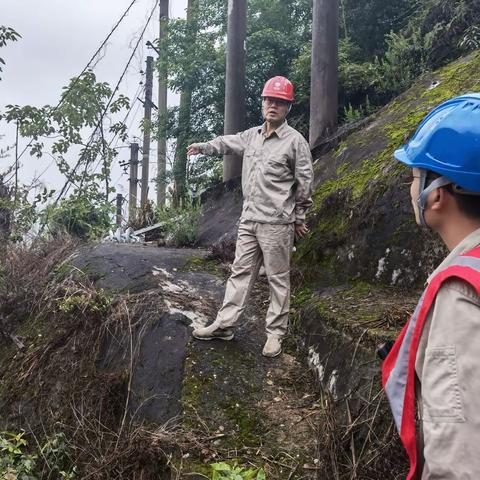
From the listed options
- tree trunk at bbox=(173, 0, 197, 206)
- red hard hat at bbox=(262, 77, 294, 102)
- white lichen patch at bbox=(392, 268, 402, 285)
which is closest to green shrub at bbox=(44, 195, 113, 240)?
tree trunk at bbox=(173, 0, 197, 206)

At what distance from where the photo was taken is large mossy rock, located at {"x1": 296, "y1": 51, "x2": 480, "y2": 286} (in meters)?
4.57

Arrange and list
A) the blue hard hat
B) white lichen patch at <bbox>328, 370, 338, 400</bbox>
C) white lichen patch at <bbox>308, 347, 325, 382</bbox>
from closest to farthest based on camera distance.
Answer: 1. the blue hard hat
2. white lichen patch at <bbox>328, 370, 338, 400</bbox>
3. white lichen patch at <bbox>308, 347, 325, 382</bbox>

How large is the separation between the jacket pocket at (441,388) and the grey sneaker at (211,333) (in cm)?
328

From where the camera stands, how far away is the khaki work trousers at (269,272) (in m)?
4.48

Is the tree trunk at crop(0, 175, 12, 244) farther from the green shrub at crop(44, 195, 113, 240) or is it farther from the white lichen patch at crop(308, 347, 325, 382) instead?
the white lichen patch at crop(308, 347, 325, 382)

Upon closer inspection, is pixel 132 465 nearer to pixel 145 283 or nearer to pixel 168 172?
pixel 145 283

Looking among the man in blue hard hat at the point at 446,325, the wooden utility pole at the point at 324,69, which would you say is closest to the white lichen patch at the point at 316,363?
the man in blue hard hat at the point at 446,325

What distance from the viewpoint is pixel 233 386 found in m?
3.89

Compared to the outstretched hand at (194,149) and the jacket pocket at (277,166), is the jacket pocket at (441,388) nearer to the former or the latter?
the jacket pocket at (277,166)

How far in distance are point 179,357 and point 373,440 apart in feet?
5.63

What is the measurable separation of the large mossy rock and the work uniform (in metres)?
0.76

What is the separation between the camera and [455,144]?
130 centimetres

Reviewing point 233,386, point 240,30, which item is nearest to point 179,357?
point 233,386

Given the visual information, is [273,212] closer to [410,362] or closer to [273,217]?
[273,217]
